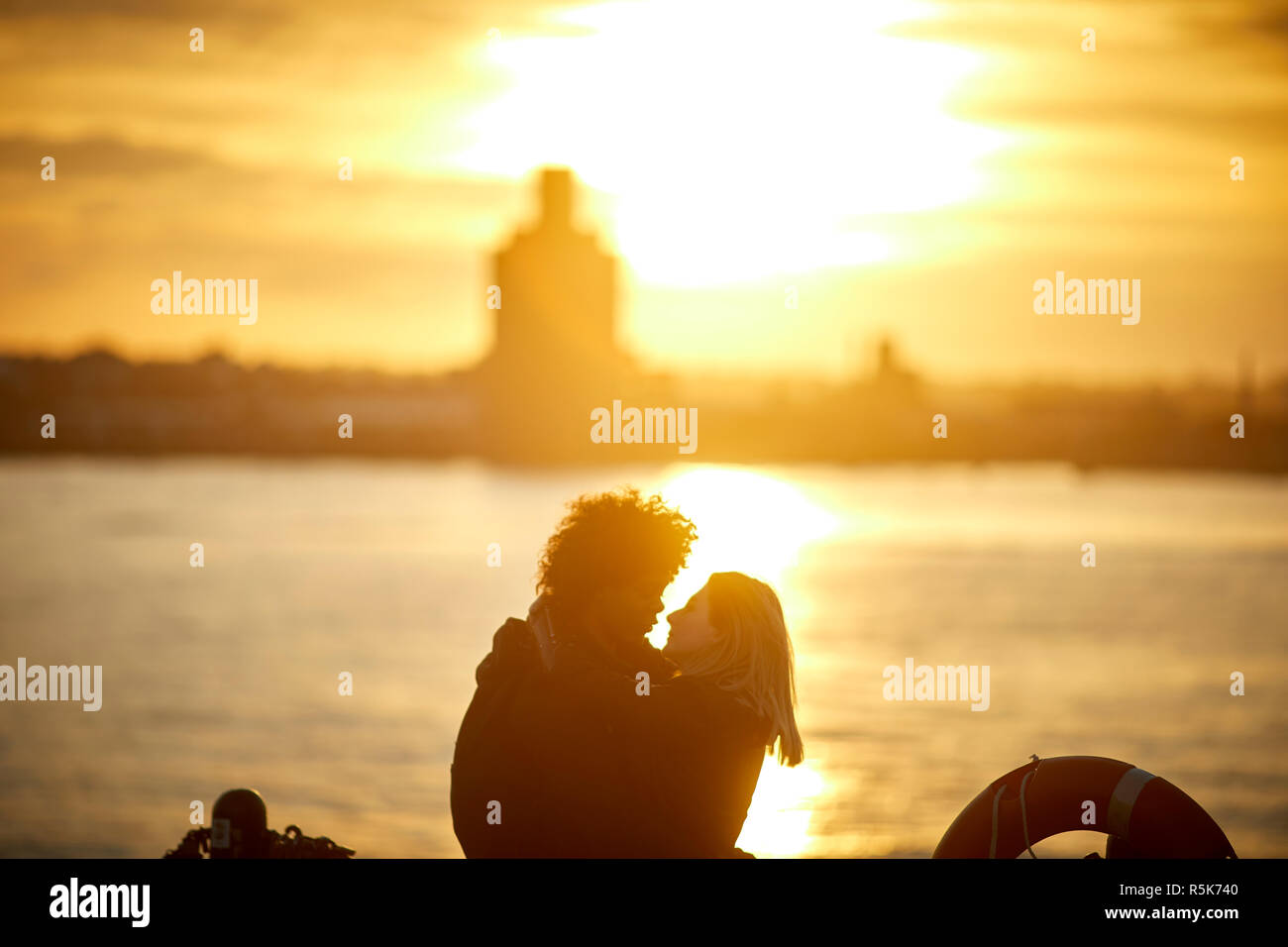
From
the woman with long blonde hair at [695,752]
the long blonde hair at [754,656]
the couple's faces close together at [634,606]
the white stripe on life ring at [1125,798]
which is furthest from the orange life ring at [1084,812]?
the couple's faces close together at [634,606]

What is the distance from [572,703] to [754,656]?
494mm

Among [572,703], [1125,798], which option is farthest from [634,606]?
[1125,798]

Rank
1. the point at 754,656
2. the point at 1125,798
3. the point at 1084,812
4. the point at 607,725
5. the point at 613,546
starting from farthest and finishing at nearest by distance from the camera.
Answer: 1. the point at 1084,812
2. the point at 1125,798
3. the point at 754,656
4. the point at 613,546
5. the point at 607,725

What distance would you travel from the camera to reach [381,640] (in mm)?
45969

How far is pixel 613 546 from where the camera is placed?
3.62 metres

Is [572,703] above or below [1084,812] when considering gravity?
above

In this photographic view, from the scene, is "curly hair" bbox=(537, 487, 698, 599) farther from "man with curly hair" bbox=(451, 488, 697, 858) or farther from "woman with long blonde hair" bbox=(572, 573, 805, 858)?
"woman with long blonde hair" bbox=(572, 573, 805, 858)

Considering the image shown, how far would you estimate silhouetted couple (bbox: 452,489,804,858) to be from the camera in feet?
11.5

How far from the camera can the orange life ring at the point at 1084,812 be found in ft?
15.8

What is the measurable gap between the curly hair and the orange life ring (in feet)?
5.63

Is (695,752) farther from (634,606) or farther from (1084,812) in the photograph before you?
(1084,812)

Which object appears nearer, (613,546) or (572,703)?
(572,703)

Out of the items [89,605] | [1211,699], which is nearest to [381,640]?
[89,605]
